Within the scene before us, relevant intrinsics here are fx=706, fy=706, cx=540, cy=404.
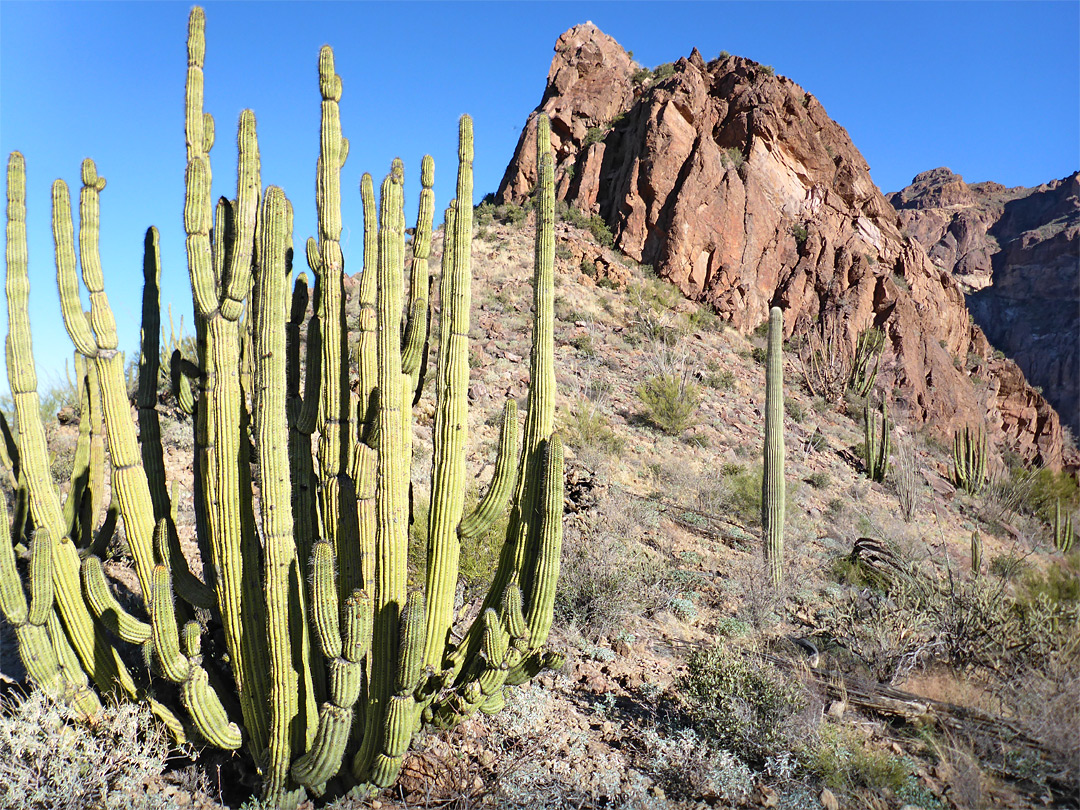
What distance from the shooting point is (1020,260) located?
192 ft

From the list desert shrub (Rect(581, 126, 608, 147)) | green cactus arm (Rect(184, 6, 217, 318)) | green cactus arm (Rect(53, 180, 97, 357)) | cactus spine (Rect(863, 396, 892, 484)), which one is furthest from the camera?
desert shrub (Rect(581, 126, 608, 147))

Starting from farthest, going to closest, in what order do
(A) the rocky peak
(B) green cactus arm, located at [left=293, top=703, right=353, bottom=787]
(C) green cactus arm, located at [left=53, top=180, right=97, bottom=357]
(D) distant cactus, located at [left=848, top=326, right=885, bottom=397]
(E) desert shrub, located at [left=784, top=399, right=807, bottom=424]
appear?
1. (A) the rocky peak
2. (D) distant cactus, located at [left=848, top=326, right=885, bottom=397]
3. (E) desert shrub, located at [left=784, top=399, right=807, bottom=424]
4. (C) green cactus arm, located at [left=53, top=180, right=97, bottom=357]
5. (B) green cactus arm, located at [left=293, top=703, right=353, bottom=787]

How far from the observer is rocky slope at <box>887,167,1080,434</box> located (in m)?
49.4

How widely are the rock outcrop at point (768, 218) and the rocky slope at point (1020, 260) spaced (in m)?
16.4

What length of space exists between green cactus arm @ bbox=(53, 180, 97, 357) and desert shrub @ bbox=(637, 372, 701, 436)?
43.3 ft

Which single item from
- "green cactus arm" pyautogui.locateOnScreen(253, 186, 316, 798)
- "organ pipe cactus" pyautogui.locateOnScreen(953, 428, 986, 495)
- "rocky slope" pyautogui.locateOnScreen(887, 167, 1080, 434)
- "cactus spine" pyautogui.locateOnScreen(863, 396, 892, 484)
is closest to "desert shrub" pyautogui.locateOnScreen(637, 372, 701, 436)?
"cactus spine" pyautogui.locateOnScreen(863, 396, 892, 484)

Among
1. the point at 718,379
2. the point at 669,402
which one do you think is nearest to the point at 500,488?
the point at 669,402

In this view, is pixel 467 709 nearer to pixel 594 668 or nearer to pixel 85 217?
pixel 594 668

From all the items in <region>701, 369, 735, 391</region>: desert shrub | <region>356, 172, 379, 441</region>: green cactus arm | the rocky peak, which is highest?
the rocky peak

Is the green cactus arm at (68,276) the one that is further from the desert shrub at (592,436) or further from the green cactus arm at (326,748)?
the desert shrub at (592,436)

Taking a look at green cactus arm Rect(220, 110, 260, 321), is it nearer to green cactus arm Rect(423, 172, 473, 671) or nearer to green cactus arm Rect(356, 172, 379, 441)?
green cactus arm Rect(356, 172, 379, 441)

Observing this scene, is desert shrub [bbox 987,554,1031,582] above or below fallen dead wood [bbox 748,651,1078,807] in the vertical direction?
above

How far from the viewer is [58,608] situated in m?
4.48

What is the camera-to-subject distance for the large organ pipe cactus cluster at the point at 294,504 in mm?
3867
